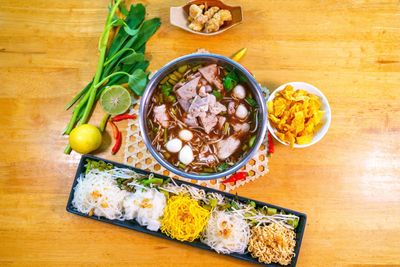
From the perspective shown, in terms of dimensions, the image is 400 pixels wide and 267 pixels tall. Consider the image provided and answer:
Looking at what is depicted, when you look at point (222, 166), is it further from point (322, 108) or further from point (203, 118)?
point (322, 108)

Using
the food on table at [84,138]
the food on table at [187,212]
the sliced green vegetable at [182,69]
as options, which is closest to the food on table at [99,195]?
the food on table at [187,212]

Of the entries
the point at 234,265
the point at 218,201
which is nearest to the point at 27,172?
the point at 218,201

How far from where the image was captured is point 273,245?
2.28 m

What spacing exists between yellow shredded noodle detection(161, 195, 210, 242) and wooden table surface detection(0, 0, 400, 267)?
10.6 inches

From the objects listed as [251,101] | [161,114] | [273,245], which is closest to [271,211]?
[273,245]

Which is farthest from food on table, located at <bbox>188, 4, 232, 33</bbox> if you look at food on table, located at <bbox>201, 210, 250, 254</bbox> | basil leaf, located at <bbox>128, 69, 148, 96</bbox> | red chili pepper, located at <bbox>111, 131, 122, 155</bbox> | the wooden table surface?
food on table, located at <bbox>201, 210, 250, 254</bbox>

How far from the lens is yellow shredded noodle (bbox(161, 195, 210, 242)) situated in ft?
7.43

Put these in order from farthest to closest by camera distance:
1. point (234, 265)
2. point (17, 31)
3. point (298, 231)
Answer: point (17, 31) → point (234, 265) → point (298, 231)

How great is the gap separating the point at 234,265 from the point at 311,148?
3.04 ft

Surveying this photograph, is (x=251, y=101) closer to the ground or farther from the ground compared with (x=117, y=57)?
closer to the ground

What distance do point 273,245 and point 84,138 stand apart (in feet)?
4.38

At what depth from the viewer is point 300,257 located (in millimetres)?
2518

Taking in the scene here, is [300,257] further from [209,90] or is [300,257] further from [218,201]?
[209,90]

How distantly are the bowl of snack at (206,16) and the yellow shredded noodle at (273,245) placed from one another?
1.31m
